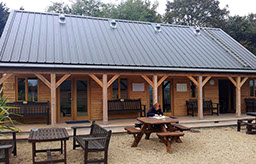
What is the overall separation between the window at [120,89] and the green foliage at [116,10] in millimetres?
16243

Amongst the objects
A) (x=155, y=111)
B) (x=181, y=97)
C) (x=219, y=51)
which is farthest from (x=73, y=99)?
(x=219, y=51)

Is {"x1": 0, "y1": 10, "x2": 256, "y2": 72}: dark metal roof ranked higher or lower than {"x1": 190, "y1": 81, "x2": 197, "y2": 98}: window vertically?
higher

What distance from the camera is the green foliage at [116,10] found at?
27.0m

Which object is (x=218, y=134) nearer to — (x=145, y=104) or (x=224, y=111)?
(x=145, y=104)

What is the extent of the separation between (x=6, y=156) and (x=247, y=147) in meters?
6.34

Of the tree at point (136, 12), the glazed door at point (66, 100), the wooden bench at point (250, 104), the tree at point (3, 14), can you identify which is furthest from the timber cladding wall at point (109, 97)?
the tree at point (136, 12)

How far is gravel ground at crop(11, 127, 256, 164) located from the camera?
5.82 metres

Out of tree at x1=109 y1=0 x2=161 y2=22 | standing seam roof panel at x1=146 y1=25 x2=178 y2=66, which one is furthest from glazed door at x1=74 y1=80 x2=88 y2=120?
tree at x1=109 y1=0 x2=161 y2=22

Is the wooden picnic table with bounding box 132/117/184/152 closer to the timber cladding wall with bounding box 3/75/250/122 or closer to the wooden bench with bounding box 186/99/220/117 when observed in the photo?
the timber cladding wall with bounding box 3/75/250/122

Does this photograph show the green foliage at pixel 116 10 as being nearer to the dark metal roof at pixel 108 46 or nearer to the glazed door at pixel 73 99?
the dark metal roof at pixel 108 46

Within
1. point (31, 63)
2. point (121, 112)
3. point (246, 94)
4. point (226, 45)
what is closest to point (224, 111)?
point (246, 94)

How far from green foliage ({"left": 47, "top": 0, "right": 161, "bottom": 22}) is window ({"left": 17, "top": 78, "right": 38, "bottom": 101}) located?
59.7ft

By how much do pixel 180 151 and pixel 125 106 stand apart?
4.88 m

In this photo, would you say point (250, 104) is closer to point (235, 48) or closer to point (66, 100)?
point (235, 48)
